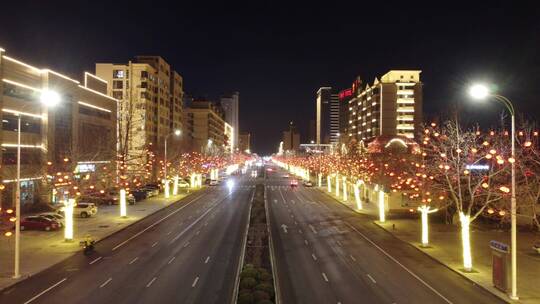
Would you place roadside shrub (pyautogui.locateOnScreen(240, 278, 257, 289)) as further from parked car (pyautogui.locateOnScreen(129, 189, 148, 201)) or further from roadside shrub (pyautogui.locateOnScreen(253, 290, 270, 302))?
parked car (pyautogui.locateOnScreen(129, 189, 148, 201))

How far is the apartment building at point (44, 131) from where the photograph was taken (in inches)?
1738

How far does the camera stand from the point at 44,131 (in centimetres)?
5459

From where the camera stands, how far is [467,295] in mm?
21781

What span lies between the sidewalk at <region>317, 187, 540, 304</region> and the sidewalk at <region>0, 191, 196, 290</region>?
22.6 metres

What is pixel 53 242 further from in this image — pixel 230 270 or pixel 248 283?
pixel 248 283

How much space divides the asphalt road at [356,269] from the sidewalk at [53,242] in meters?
13.0

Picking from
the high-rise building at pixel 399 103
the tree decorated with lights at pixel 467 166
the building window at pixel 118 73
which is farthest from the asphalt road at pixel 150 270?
the high-rise building at pixel 399 103

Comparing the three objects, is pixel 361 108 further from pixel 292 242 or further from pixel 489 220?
pixel 292 242

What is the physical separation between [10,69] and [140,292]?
35092mm

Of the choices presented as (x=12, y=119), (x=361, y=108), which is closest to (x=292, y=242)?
(x=12, y=119)

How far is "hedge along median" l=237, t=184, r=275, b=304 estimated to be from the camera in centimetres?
1756

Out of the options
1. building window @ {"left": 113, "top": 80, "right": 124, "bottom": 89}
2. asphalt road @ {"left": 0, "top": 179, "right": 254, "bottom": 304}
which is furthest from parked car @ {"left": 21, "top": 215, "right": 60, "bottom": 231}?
building window @ {"left": 113, "top": 80, "right": 124, "bottom": 89}

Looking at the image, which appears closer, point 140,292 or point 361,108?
point 140,292

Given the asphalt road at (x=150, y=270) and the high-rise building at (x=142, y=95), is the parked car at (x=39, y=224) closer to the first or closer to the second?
the asphalt road at (x=150, y=270)
